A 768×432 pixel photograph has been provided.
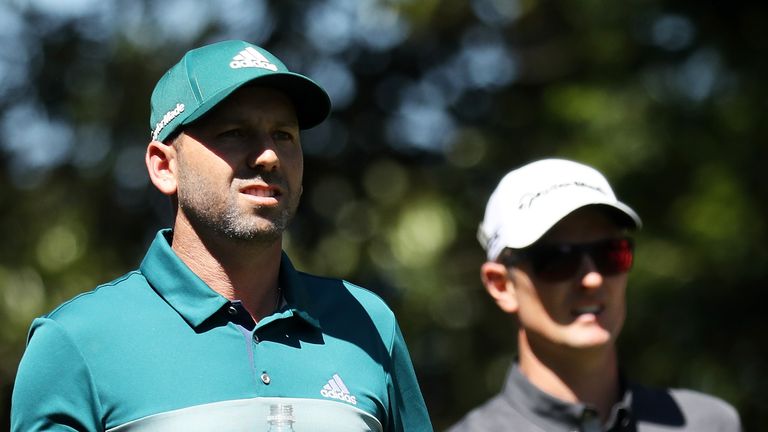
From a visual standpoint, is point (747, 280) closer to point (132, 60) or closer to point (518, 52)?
point (518, 52)

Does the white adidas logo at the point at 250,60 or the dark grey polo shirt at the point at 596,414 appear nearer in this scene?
the white adidas logo at the point at 250,60

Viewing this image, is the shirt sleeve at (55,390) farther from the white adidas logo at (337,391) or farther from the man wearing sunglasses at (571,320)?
the man wearing sunglasses at (571,320)

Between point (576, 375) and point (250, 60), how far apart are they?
1.33 metres

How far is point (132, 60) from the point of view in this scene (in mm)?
8320

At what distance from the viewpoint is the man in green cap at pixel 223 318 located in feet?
9.23

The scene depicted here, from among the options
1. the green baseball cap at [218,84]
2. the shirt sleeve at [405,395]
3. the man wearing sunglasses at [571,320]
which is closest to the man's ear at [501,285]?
the man wearing sunglasses at [571,320]

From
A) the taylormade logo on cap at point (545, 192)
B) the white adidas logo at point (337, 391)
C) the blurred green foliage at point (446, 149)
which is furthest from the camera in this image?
the blurred green foliage at point (446, 149)

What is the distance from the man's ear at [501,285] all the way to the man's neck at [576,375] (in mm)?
141

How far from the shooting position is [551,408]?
3811 millimetres

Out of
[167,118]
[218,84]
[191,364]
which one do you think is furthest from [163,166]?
[191,364]

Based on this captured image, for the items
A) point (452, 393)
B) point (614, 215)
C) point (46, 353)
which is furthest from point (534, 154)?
point (46, 353)

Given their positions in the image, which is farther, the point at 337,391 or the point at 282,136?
the point at 282,136

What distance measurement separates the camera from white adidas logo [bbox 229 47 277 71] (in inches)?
122

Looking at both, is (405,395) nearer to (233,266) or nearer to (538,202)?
(233,266)
